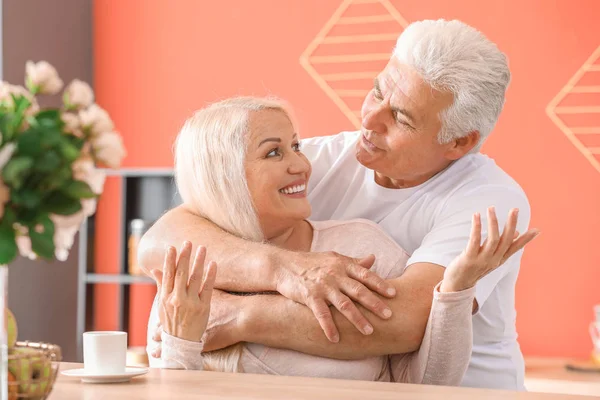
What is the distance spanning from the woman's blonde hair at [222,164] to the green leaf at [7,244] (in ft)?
3.36

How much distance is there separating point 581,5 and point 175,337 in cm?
282

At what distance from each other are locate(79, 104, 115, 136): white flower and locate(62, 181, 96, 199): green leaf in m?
0.07

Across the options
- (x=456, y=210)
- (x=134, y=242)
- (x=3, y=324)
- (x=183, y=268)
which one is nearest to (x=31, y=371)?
(x=3, y=324)

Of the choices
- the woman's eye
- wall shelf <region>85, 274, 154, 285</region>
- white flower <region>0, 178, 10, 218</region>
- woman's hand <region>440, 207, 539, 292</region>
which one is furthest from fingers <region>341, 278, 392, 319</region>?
wall shelf <region>85, 274, 154, 285</region>

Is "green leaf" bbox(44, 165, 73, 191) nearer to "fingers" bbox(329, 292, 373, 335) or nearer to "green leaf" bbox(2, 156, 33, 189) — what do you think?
"green leaf" bbox(2, 156, 33, 189)

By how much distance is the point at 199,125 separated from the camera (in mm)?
2045

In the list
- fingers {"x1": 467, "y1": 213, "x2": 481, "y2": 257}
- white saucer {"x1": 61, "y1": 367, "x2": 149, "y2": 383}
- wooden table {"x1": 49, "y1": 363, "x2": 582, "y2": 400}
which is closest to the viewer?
wooden table {"x1": 49, "y1": 363, "x2": 582, "y2": 400}

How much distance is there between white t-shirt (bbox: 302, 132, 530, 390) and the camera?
81.4 inches

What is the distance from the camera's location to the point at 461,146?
2.28 meters

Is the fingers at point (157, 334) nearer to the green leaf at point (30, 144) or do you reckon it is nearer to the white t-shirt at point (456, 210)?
the white t-shirt at point (456, 210)

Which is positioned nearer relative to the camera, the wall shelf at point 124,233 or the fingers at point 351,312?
the fingers at point 351,312

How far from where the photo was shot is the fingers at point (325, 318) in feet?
5.83

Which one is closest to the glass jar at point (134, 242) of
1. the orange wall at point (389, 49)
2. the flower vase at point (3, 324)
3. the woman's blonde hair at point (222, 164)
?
the orange wall at point (389, 49)

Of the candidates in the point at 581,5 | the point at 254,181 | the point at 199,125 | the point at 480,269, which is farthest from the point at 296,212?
the point at 581,5
